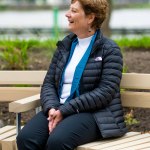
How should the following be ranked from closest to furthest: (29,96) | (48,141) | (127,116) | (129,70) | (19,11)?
(48,141), (29,96), (127,116), (129,70), (19,11)

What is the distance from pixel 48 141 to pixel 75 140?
20 cm

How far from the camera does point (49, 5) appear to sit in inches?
1404

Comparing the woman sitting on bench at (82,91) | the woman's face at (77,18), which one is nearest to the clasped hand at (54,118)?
the woman sitting on bench at (82,91)

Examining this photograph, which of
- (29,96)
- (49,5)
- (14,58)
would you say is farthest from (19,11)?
(29,96)

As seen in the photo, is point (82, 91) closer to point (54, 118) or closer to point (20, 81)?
point (54, 118)

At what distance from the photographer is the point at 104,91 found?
544 centimetres

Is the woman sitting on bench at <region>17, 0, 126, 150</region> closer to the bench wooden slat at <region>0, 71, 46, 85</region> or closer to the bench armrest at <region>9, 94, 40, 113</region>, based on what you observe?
the bench armrest at <region>9, 94, 40, 113</region>

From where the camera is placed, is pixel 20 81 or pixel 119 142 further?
pixel 20 81

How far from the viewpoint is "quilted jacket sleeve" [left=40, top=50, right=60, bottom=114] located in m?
5.57

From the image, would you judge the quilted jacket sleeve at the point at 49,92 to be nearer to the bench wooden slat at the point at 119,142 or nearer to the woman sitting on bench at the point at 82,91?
the woman sitting on bench at the point at 82,91

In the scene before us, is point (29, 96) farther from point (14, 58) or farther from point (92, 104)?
point (14, 58)

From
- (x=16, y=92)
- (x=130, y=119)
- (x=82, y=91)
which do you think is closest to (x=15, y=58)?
(x=130, y=119)

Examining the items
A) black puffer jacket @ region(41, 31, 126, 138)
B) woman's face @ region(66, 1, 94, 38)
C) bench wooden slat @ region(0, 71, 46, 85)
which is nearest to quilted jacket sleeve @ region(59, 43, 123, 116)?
black puffer jacket @ region(41, 31, 126, 138)

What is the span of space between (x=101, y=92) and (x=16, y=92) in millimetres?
1115
